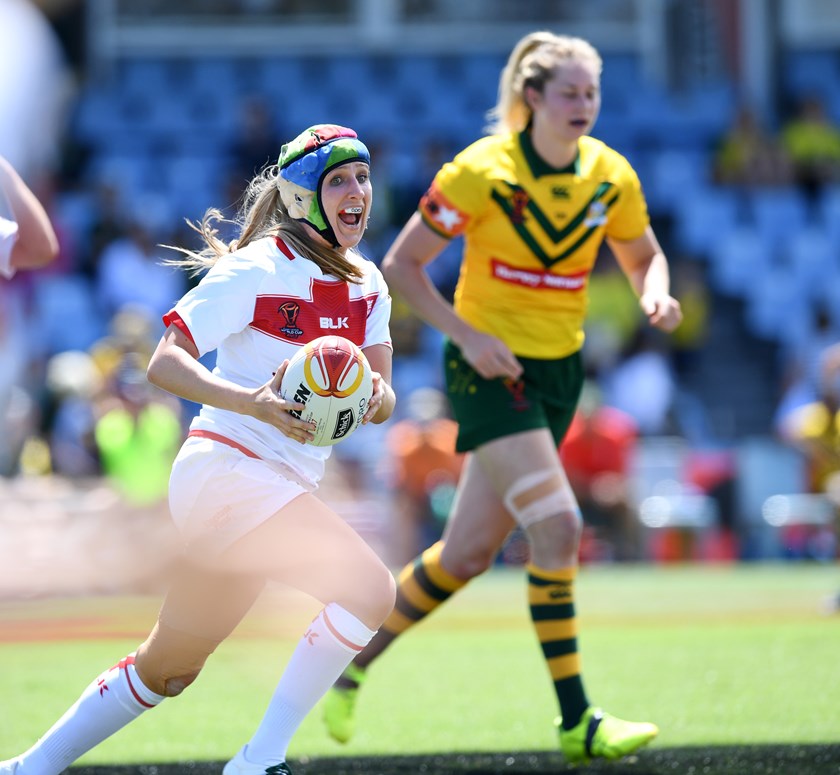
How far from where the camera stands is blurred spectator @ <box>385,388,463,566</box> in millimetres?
14219

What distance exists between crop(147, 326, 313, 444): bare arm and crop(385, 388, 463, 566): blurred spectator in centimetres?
→ 975

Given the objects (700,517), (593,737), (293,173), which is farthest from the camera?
(700,517)

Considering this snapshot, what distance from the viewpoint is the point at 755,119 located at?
20.2 metres

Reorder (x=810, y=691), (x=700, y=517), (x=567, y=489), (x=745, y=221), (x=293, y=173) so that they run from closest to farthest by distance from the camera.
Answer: (x=293, y=173) < (x=567, y=489) < (x=810, y=691) < (x=700, y=517) < (x=745, y=221)

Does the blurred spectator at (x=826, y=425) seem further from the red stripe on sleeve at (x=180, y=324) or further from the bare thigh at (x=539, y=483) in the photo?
the red stripe on sleeve at (x=180, y=324)

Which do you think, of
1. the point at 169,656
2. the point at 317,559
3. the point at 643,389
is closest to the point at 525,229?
the point at 317,559

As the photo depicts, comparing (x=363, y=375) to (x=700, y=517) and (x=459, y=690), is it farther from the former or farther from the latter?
(x=700, y=517)

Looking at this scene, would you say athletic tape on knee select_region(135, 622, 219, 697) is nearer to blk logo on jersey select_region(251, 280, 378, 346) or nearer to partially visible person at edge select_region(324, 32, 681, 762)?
blk logo on jersey select_region(251, 280, 378, 346)

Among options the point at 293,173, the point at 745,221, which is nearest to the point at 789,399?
the point at 745,221

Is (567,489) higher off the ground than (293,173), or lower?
lower

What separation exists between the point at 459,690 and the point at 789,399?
937 centimetres

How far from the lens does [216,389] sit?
439cm

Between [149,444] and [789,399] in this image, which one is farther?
[789,399]

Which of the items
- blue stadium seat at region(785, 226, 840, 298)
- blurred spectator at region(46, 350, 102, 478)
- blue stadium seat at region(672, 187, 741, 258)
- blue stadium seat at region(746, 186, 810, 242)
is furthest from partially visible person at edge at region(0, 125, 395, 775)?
blue stadium seat at region(746, 186, 810, 242)
